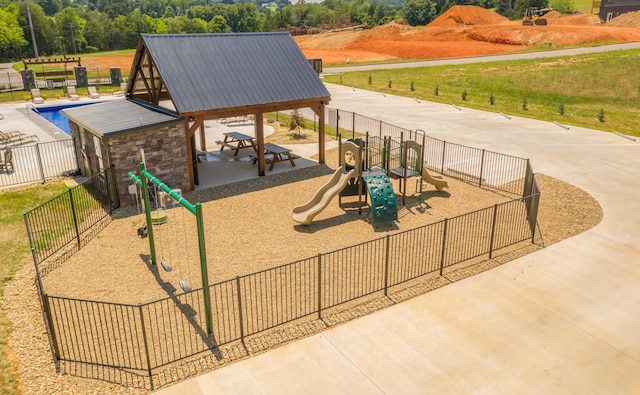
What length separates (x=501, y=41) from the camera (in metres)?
77.8

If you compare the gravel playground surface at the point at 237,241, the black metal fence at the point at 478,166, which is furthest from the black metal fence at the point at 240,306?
the black metal fence at the point at 478,166

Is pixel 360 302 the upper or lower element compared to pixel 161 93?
lower

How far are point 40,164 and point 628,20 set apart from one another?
4184 inches

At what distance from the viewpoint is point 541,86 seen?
4269 cm

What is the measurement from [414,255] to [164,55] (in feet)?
39.4

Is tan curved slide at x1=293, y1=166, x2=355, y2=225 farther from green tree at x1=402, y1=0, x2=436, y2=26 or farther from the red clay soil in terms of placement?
green tree at x1=402, y1=0, x2=436, y2=26

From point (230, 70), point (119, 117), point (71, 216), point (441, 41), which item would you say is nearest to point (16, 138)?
point (119, 117)

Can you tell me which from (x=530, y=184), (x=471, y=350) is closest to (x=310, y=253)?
(x=471, y=350)

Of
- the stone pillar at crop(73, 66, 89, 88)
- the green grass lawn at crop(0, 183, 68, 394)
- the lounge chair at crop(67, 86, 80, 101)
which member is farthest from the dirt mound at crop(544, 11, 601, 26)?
the green grass lawn at crop(0, 183, 68, 394)

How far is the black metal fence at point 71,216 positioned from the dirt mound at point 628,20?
10145cm

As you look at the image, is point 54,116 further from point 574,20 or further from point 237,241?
point 574,20

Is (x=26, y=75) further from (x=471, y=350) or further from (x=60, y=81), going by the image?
(x=471, y=350)

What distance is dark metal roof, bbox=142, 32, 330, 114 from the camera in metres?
17.9

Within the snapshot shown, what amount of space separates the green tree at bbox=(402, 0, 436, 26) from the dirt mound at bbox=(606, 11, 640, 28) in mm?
45790
